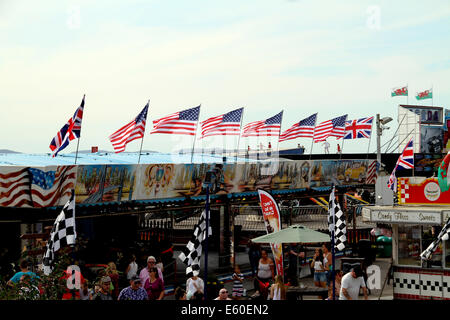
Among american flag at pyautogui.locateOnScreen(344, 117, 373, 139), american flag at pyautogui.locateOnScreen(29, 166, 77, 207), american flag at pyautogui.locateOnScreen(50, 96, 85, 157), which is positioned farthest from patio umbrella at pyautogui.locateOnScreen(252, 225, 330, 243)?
american flag at pyautogui.locateOnScreen(344, 117, 373, 139)

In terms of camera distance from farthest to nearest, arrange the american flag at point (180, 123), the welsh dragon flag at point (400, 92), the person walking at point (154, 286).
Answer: the welsh dragon flag at point (400, 92) → the american flag at point (180, 123) → the person walking at point (154, 286)

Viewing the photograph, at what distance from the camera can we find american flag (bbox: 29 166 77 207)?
14.9m

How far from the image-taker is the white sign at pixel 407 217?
1361cm

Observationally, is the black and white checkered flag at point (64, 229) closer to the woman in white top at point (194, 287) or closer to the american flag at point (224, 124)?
the woman in white top at point (194, 287)

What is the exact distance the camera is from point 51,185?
15.2m

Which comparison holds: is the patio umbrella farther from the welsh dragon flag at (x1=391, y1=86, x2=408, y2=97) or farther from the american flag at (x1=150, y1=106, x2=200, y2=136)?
the welsh dragon flag at (x1=391, y1=86, x2=408, y2=97)

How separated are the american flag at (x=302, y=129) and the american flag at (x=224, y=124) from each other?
12.7 ft

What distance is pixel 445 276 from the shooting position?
13523mm

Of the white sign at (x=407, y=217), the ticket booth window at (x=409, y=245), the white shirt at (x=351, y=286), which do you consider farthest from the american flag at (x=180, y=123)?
the white shirt at (x=351, y=286)
